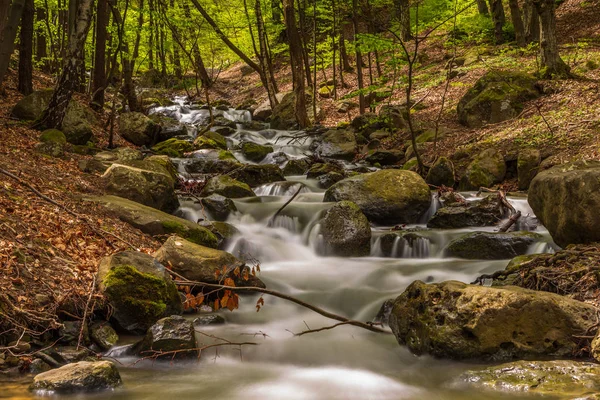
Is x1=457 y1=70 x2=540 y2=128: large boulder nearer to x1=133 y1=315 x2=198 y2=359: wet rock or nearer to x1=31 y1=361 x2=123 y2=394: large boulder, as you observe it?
x1=133 y1=315 x2=198 y2=359: wet rock

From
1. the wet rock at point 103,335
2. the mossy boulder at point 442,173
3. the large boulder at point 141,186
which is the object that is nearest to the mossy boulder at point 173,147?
the large boulder at point 141,186

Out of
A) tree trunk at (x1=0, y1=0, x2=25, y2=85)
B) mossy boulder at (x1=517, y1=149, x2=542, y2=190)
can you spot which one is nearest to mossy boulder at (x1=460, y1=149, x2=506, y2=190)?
mossy boulder at (x1=517, y1=149, x2=542, y2=190)

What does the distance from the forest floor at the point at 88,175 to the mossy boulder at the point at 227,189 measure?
274cm

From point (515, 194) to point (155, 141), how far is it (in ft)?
37.6

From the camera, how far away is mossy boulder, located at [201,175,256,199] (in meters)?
11.7

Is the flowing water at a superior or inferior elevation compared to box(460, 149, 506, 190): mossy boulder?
inferior

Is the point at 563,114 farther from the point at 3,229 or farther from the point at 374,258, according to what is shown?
the point at 3,229

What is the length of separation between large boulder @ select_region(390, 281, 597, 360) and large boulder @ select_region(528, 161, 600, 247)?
203cm

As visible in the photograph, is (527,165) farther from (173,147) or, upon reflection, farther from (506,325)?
(173,147)

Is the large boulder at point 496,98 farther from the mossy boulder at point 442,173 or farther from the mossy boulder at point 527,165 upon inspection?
the mossy boulder at point 527,165

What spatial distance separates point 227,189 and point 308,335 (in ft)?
19.8

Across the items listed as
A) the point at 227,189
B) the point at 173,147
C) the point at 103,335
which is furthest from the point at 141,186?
the point at 173,147

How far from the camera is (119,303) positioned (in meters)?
5.52

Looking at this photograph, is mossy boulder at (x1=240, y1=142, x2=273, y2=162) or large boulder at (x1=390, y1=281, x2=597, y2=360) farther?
mossy boulder at (x1=240, y1=142, x2=273, y2=162)
